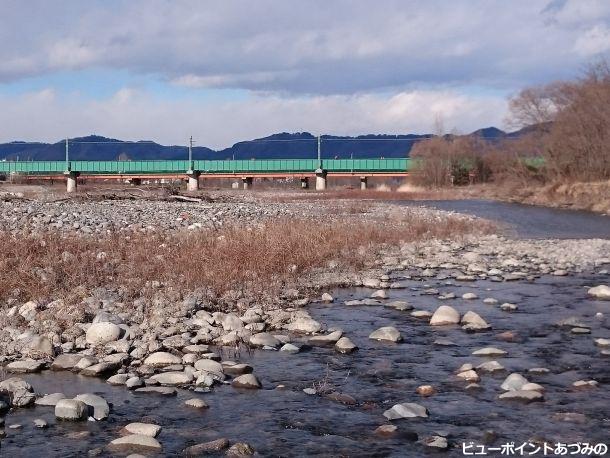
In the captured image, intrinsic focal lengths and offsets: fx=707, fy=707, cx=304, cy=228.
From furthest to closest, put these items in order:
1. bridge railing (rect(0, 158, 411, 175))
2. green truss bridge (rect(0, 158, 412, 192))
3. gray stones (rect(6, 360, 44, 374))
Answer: bridge railing (rect(0, 158, 411, 175))
green truss bridge (rect(0, 158, 412, 192))
gray stones (rect(6, 360, 44, 374))

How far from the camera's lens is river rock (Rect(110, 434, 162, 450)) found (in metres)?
5.35

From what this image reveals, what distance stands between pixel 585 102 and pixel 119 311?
5559 centimetres

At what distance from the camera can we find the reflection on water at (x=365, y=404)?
5551 millimetres

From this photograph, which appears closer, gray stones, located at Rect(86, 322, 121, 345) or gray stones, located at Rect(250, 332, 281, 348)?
gray stones, located at Rect(86, 322, 121, 345)

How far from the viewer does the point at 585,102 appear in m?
57.8

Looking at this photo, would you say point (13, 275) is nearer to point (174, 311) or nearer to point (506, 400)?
point (174, 311)

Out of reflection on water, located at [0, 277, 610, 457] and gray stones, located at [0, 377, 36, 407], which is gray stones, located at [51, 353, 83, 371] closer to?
reflection on water, located at [0, 277, 610, 457]

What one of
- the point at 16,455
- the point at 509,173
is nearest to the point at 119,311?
the point at 16,455

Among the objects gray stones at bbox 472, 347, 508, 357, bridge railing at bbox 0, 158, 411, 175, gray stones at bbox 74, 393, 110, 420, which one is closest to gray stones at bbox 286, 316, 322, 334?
gray stones at bbox 472, 347, 508, 357

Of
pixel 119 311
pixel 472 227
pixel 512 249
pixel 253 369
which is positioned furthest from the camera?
pixel 472 227

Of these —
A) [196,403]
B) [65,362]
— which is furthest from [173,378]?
[65,362]

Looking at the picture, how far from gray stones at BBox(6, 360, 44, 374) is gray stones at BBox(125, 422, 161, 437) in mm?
2171

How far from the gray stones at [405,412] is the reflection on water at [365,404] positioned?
0.08 metres

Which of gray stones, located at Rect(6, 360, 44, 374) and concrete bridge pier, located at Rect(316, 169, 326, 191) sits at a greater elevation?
concrete bridge pier, located at Rect(316, 169, 326, 191)
